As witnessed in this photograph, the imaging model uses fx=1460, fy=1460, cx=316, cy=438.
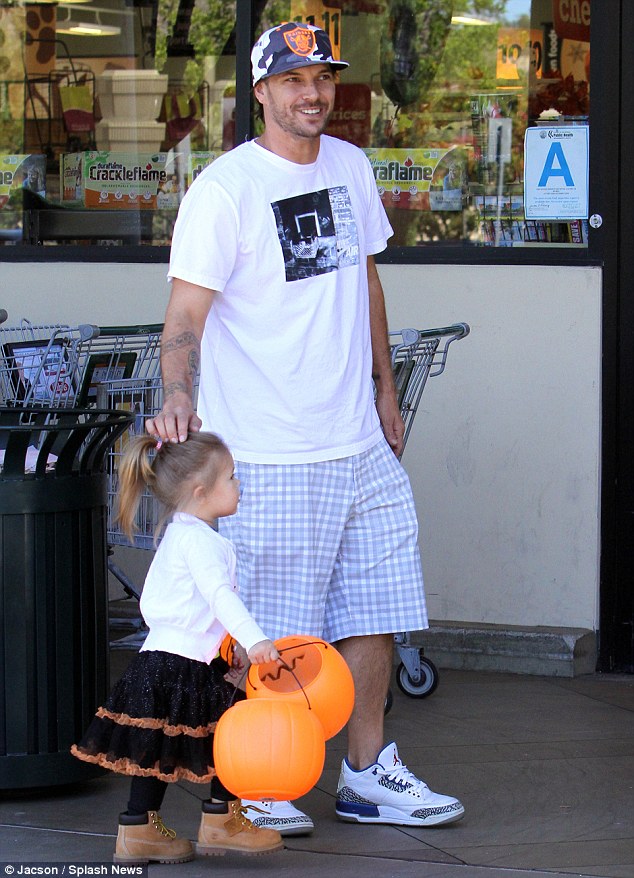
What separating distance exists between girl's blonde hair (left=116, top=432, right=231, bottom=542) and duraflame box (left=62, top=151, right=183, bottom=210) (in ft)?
11.1

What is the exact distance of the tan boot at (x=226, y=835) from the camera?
13.5 feet

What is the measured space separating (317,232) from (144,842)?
71.5 inches

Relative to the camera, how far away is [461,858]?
4145 millimetres

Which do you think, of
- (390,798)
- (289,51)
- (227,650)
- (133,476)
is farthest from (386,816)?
(289,51)

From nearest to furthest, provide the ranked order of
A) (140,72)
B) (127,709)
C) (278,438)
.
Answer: (127,709) → (278,438) → (140,72)

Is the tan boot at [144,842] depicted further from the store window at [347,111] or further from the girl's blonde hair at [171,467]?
the store window at [347,111]

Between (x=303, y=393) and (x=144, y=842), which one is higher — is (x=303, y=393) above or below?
above

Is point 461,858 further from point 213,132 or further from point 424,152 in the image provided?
point 213,132

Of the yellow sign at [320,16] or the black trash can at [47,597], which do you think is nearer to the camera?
the black trash can at [47,597]

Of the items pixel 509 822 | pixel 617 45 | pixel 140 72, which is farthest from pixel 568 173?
pixel 509 822

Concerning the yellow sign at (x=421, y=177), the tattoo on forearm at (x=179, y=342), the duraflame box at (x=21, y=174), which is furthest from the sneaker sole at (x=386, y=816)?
the duraflame box at (x=21, y=174)

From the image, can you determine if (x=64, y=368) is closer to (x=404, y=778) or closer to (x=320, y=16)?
(x=320, y=16)

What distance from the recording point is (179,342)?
4148 millimetres

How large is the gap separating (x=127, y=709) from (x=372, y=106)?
3696mm
